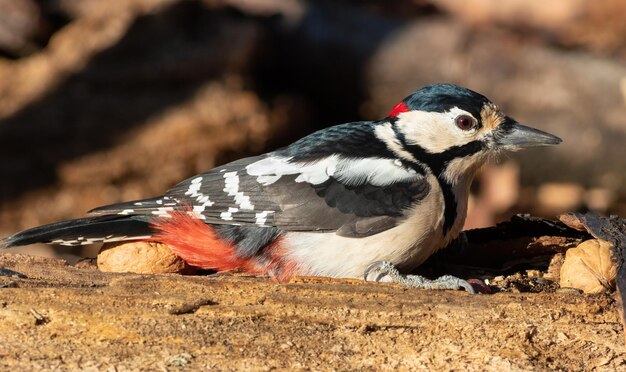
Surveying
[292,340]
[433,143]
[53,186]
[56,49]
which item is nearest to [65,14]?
[56,49]

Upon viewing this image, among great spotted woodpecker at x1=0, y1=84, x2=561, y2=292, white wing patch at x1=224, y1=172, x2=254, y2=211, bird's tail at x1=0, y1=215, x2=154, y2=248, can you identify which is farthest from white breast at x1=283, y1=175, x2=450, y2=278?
bird's tail at x1=0, y1=215, x2=154, y2=248

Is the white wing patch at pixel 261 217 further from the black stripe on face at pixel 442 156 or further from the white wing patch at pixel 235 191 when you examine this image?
the black stripe on face at pixel 442 156

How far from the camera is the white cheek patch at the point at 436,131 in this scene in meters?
4.60

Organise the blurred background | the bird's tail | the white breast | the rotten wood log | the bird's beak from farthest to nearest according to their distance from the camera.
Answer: the blurred background
the bird's beak
the bird's tail
the white breast
the rotten wood log

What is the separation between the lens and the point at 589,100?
26.9 ft

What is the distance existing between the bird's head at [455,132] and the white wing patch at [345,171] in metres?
0.13

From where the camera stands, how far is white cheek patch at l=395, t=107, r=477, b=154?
4602mm

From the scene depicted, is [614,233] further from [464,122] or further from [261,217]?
[261,217]

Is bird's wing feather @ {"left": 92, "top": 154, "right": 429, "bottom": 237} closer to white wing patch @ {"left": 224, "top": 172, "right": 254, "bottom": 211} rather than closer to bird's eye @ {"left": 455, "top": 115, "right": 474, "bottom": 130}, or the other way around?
white wing patch @ {"left": 224, "top": 172, "right": 254, "bottom": 211}

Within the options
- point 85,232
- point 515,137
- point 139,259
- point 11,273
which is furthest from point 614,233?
point 11,273

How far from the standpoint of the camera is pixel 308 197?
14.6 feet

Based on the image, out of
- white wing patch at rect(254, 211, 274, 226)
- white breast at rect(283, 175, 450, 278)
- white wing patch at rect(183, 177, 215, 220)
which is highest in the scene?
white wing patch at rect(183, 177, 215, 220)

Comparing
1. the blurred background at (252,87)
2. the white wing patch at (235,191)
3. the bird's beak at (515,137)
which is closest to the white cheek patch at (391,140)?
the bird's beak at (515,137)

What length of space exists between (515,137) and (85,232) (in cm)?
195
